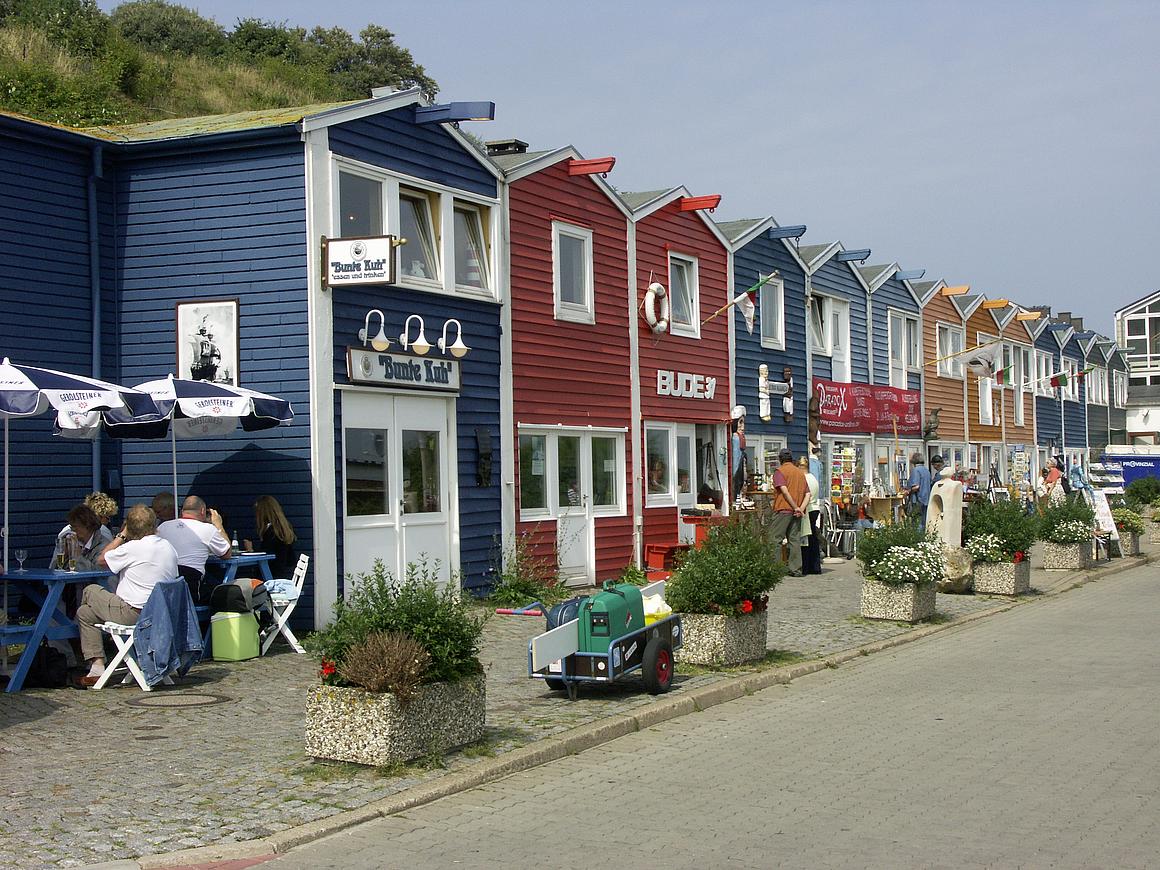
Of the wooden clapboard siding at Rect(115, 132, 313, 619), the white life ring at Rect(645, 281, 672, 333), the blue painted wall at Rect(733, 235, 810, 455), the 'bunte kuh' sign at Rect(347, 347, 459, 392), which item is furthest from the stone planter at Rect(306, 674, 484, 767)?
the blue painted wall at Rect(733, 235, 810, 455)

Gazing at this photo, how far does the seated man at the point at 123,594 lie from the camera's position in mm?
11023

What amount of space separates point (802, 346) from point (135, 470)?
1584 centimetres

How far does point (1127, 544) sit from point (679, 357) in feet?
34.1

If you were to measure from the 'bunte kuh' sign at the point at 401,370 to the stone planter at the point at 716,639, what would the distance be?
4.83 m

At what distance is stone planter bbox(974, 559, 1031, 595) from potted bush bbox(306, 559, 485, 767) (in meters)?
12.0

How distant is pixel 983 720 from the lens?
999 cm

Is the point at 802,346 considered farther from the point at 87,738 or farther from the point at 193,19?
the point at 193,19

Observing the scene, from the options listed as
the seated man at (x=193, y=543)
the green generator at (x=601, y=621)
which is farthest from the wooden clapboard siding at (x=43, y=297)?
the green generator at (x=601, y=621)

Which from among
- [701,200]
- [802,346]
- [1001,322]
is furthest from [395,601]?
[1001,322]

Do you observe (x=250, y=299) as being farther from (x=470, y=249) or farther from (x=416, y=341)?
(x=470, y=249)

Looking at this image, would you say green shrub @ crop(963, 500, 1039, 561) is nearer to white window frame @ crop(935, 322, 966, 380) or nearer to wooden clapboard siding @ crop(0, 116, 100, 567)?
wooden clapboard siding @ crop(0, 116, 100, 567)

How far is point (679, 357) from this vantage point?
22438 mm

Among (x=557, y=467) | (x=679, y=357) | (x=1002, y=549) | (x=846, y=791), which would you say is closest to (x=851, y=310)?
(x=679, y=357)

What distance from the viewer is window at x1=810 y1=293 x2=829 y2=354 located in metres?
28.7
